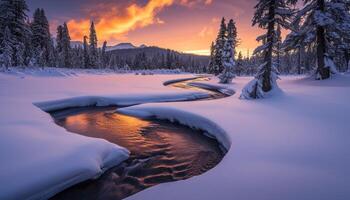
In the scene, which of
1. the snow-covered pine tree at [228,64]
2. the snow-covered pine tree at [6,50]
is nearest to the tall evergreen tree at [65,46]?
the snow-covered pine tree at [6,50]

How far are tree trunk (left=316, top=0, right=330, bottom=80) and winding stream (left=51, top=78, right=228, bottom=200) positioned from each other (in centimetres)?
1382

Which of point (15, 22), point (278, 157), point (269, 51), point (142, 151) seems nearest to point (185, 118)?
point (142, 151)

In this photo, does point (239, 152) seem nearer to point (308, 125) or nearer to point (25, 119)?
point (308, 125)

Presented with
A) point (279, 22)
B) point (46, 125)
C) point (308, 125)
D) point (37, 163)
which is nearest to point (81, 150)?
point (37, 163)

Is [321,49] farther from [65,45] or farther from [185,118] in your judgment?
[65,45]

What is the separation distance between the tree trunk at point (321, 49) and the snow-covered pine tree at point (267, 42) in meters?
4.37

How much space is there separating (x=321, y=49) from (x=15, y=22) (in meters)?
38.6

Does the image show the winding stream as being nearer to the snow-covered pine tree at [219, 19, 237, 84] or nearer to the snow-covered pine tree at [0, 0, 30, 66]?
the snow-covered pine tree at [219, 19, 237, 84]

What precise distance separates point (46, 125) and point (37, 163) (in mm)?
3411

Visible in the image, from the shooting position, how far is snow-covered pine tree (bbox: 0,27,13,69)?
1130 inches

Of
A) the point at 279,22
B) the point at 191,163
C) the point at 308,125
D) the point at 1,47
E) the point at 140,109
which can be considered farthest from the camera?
the point at 1,47

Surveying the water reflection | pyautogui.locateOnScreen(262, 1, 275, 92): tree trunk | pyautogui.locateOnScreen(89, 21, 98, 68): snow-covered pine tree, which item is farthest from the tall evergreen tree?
pyautogui.locateOnScreen(262, 1, 275, 92): tree trunk

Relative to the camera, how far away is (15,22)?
112 feet

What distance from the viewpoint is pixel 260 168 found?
5152mm
